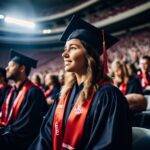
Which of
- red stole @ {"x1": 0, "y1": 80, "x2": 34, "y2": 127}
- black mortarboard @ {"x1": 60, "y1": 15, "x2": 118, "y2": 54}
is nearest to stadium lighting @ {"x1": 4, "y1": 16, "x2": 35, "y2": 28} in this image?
red stole @ {"x1": 0, "y1": 80, "x2": 34, "y2": 127}

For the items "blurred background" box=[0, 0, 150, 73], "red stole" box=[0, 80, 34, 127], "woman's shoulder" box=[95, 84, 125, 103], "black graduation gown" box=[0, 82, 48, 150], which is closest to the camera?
"woman's shoulder" box=[95, 84, 125, 103]

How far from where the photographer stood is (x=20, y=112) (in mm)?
3412

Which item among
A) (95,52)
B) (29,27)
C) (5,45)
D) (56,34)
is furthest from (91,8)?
(95,52)

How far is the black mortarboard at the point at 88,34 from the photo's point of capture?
2.22 metres

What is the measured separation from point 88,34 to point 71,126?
0.75m

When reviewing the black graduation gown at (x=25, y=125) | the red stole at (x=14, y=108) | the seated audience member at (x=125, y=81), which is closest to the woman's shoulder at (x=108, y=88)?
the black graduation gown at (x=25, y=125)

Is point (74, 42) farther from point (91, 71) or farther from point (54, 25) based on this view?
point (54, 25)

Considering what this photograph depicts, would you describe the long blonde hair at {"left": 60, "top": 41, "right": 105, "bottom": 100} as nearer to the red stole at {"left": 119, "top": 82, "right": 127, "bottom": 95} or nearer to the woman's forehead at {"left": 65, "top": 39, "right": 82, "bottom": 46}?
the woman's forehead at {"left": 65, "top": 39, "right": 82, "bottom": 46}

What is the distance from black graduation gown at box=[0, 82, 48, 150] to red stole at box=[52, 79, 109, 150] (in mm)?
1245

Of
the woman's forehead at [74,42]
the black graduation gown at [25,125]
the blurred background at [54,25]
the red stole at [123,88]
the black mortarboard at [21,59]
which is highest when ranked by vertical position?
the blurred background at [54,25]

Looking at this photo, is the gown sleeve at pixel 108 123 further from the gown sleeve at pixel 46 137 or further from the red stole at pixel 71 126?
the gown sleeve at pixel 46 137

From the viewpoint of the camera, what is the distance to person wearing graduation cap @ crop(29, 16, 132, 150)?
179 centimetres

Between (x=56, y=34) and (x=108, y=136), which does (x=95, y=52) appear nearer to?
(x=108, y=136)

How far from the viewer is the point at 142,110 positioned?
3.45m
